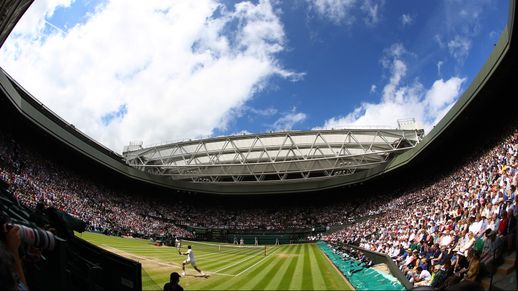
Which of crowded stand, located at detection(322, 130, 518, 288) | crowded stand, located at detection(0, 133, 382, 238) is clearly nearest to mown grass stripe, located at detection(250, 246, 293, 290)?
crowded stand, located at detection(322, 130, 518, 288)

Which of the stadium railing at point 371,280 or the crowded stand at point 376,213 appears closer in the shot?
the crowded stand at point 376,213

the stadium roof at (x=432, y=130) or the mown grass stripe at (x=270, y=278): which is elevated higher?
Result: the stadium roof at (x=432, y=130)

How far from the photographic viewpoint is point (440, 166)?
35500mm

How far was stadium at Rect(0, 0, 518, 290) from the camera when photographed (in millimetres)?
6496

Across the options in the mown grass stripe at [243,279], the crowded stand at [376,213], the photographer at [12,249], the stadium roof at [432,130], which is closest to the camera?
the photographer at [12,249]

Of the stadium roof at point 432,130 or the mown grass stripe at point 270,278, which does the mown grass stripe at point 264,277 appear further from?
the stadium roof at point 432,130

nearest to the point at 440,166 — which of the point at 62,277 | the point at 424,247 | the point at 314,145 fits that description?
the point at 314,145

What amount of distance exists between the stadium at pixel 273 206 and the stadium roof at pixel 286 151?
0.24 m

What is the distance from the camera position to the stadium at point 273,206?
21.3 feet

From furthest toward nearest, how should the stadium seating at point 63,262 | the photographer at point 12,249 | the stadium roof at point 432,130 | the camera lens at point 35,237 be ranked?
the stadium roof at point 432,130
the stadium seating at point 63,262
the camera lens at point 35,237
the photographer at point 12,249

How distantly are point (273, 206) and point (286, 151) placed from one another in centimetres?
1345

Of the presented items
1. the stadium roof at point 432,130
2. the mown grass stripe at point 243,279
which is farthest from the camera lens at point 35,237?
the stadium roof at point 432,130

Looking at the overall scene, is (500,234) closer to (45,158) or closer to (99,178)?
(45,158)

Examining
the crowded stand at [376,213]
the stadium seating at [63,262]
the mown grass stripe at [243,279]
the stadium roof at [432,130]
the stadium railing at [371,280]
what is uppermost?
the stadium roof at [432,130]
